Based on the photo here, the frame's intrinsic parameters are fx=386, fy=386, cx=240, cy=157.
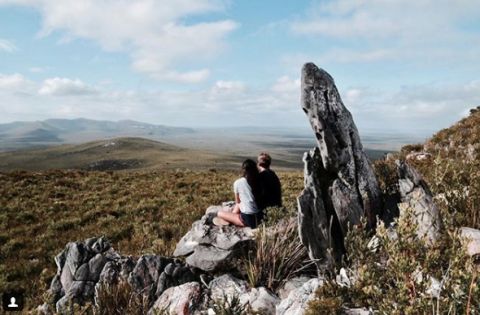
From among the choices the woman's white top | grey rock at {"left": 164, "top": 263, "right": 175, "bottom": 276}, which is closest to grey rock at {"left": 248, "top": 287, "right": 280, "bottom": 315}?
grey rock at {"left": 164, "top": 263, "right": 175, "bottom": 276}

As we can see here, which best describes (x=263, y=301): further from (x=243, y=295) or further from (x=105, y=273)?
(x=105, y=273)

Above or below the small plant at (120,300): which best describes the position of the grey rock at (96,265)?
above

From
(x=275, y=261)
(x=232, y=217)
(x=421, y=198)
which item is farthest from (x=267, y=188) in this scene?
(x=421, y=198)

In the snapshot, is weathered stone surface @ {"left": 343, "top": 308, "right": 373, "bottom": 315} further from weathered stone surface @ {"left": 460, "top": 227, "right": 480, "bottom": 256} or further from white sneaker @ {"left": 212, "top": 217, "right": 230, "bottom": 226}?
white sneaker @ {"left": 212, "top": 217, "right": 230, "bottom": 226}

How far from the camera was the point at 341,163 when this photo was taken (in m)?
8.36

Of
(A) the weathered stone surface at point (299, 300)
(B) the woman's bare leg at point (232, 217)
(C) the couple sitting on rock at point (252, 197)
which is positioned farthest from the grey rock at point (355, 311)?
(B) the woman's bare leg at point (232, 217)

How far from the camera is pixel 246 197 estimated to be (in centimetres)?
1040

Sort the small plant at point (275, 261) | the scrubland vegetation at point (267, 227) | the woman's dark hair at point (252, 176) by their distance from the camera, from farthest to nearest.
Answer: the woman's dark hair at point (252, 176), the small plant at point (275, 261), the scrubland vegetation at point (267, 227)

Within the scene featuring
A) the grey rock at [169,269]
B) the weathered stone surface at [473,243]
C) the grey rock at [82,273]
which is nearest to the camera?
the weathered stone surface at [473,243]

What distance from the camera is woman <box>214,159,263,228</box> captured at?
1031 cm

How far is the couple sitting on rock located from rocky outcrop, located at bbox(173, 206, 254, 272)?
312 millimetres

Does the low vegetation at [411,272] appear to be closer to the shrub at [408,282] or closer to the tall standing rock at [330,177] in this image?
the shrub at [408,282]

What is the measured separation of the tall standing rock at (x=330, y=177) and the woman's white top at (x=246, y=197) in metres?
2.42

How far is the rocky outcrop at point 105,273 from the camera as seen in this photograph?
8.89 m
